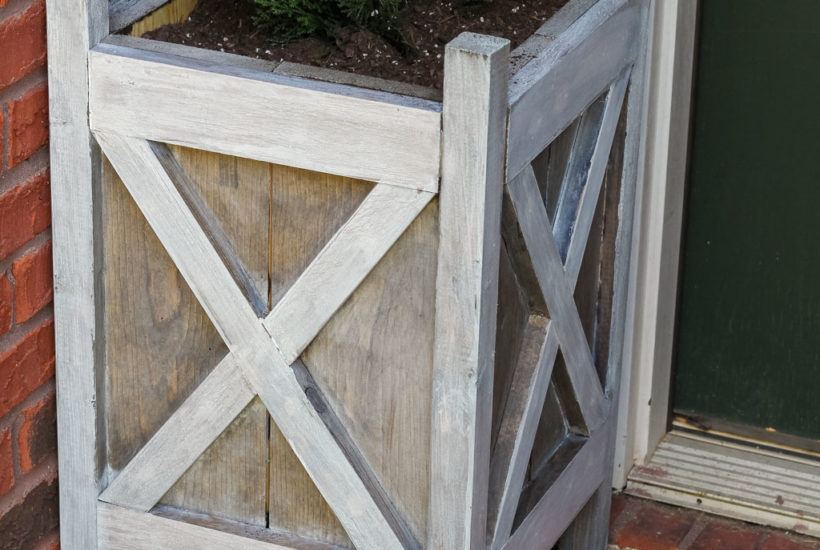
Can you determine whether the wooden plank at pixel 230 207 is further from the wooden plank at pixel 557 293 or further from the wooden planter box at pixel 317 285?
the wooden plank at pixel 557 293

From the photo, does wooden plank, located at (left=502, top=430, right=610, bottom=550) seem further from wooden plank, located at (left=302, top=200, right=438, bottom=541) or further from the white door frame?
the white door frame

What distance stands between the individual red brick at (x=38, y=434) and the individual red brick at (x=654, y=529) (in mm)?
1348

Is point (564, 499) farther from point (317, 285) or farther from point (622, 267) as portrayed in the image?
point (317, 285)

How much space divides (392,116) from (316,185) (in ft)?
0.66

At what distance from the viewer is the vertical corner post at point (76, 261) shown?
216cm

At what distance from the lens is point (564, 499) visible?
2590mm

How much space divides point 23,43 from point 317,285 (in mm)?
610

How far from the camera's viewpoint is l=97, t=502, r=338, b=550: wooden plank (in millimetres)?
2326

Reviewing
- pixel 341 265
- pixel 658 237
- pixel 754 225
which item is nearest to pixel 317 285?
pixel 341 265

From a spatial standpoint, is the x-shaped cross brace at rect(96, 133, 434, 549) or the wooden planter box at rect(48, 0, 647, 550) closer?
the wooden planter box at rect(48, 0, 647, 550)

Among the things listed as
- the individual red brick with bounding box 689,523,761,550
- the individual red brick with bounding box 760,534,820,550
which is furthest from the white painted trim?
the individual red brick with bounding box 760,534,820,550

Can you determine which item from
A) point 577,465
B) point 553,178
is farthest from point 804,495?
point 553,178

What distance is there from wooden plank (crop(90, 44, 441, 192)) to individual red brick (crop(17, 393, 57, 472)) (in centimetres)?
54

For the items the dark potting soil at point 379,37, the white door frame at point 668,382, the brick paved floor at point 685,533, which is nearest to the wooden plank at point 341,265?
the dark potting soil at point 379,37
